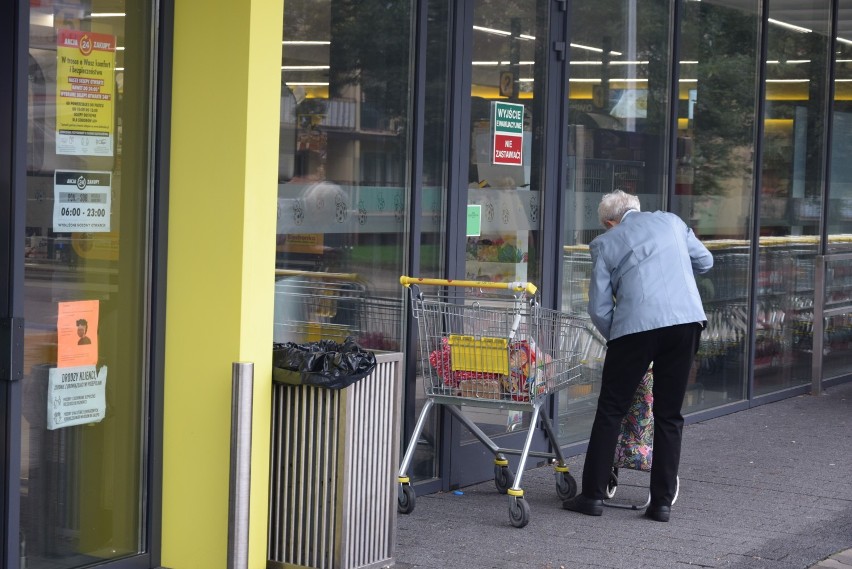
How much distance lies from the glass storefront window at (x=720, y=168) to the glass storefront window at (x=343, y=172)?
356 cm

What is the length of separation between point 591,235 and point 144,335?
4158mm

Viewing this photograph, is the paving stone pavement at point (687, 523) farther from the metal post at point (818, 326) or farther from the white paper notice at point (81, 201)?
the metal post at point (818, 326)

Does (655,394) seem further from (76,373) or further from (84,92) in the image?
(84,92)

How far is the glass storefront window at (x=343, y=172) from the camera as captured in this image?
6.36 meters

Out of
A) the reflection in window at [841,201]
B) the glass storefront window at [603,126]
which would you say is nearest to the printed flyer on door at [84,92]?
the glass storefront window at [603,126]

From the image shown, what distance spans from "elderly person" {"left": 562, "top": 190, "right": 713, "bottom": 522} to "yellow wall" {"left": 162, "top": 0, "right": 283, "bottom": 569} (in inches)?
84.1

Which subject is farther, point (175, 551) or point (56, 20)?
point (175, 551)

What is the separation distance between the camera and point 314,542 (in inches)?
212

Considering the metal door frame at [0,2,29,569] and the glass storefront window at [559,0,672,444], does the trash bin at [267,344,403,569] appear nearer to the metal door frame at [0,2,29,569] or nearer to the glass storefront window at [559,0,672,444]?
the metal door frame at [0,2,29,569]

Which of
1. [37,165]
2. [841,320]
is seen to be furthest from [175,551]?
[841,320]

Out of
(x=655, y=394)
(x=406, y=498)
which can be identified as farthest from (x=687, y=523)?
(x=406, y=498)

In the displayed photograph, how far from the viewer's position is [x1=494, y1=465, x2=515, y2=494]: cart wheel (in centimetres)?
727

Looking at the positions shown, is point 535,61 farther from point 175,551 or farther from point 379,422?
point 175,551

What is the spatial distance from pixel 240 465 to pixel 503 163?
324 cm
